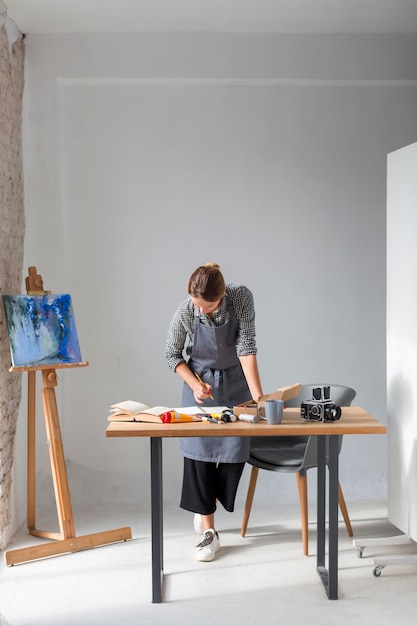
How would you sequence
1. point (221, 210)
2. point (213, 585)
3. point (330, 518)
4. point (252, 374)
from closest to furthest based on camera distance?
point (330, 518) → point (213, 585) → point (252, 374) → point (221, 210)

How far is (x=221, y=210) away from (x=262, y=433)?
232 cm

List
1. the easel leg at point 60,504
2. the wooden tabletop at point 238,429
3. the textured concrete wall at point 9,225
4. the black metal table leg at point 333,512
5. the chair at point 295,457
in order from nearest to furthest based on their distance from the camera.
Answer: the wooden tabletop at point 238,429 < the black metal table leg at point 333,512 < the chair at point 295,457 < the easel leg at point 60,504 < the textured concrete wall at point 9,225

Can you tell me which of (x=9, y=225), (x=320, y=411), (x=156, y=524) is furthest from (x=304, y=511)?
(x=9, y=225)

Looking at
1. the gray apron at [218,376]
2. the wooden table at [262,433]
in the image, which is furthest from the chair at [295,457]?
the wooden table at [262,433]

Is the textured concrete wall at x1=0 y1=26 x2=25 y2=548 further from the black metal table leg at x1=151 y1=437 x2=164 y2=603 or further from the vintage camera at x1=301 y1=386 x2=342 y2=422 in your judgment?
the vintage camera at x1=301 y1=386 x2=342 y2=422

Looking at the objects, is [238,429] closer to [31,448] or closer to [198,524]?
[198,524]

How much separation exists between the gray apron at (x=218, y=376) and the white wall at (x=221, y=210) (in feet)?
3.85

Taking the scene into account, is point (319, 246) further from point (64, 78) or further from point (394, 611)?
point (394, 611)

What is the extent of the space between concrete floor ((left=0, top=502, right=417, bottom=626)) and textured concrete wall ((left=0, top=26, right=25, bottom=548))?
1.49 ft

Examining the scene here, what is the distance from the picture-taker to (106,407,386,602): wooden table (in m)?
3.34

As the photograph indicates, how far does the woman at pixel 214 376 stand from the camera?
4.05 meters

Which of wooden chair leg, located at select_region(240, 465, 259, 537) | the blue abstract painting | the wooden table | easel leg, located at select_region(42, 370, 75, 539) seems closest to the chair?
wooden chair leg, located at select_region(240, 465, 259, 537)

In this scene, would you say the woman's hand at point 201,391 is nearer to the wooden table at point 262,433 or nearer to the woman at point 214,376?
the woman at point 214,376

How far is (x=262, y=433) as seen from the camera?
336 centimetres
